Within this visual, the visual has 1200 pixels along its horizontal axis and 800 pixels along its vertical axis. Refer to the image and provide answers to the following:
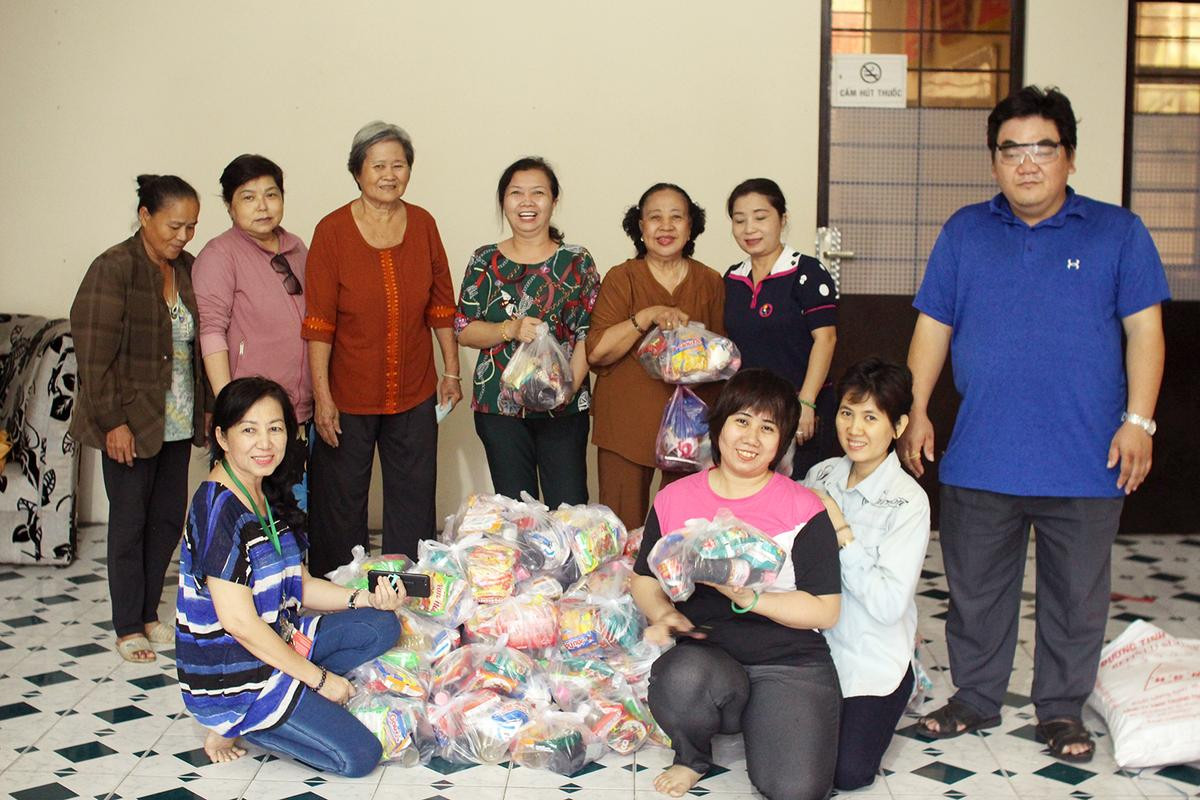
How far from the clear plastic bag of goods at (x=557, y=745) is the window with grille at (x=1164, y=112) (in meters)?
3.45

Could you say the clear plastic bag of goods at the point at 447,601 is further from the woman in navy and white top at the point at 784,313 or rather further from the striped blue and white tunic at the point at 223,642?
the woman in navy and white top at the point at 784,313

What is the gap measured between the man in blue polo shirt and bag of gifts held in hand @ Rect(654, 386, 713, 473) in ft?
1.86

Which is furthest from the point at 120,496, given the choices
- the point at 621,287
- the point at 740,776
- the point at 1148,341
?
the point at 1148,341

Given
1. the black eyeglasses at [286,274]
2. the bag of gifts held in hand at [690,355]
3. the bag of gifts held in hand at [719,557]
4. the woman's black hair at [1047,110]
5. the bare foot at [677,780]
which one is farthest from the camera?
the black eyeglasses at [286,274]

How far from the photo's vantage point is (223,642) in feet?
9.43

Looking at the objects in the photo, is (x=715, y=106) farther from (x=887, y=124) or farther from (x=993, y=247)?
(x=993, y=247)

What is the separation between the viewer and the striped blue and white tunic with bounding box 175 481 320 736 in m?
2.85

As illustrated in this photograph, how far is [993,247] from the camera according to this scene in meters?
3.09

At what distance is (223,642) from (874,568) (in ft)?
4.75

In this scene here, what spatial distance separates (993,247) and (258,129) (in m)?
3.12

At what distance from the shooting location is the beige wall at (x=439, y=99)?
16.7ft

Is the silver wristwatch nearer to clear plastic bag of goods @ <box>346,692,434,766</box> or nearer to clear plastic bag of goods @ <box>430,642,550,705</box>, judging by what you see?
clear plastic bag of goods @ <box>430,642,550,705</box>

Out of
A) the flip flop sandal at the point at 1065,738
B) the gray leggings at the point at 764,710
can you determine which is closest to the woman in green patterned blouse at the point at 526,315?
the gray leggings at the point at 764,710

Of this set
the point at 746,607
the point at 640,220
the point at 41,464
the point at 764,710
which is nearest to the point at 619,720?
the point at 764,710
